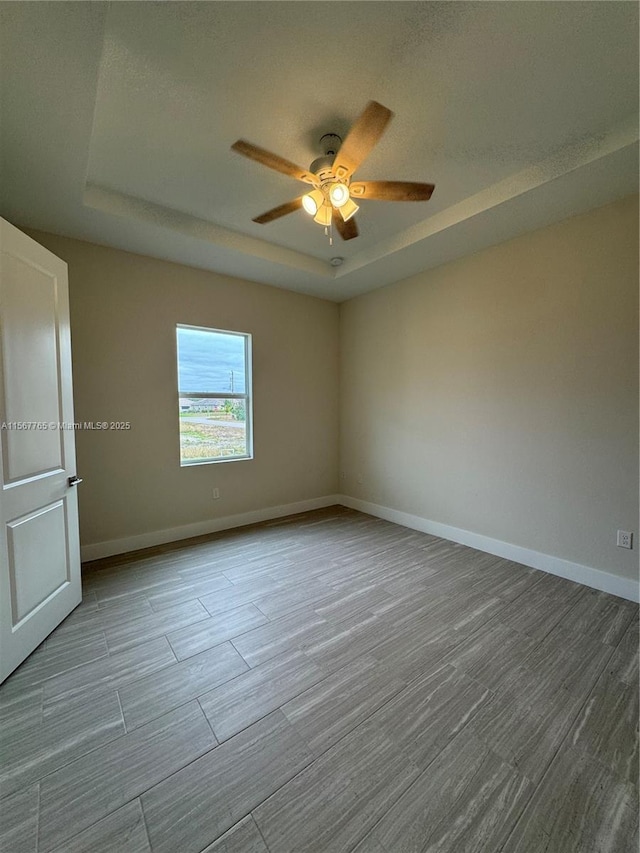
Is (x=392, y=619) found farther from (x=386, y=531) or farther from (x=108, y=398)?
(x=108, y=398)

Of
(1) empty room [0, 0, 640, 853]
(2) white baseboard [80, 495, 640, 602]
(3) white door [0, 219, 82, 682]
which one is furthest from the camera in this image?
(2) white baseboard [80, 495, 640, 602]

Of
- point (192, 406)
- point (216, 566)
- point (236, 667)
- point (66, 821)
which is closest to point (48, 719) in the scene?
point (66, 821)

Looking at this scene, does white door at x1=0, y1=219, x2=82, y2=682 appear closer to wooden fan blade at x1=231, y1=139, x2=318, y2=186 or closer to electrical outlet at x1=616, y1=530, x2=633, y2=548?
wooden fan blade at x1=231, y1=139, x2=318, y2=186

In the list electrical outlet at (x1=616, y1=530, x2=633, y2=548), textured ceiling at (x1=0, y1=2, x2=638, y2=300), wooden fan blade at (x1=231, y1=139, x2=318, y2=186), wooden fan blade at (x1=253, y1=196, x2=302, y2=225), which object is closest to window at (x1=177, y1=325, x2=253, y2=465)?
textured ceiling at (x1=0, y1=2, x2=638, y2=300)

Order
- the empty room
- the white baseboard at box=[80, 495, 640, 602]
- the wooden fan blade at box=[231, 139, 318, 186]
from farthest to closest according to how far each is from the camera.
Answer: the white baseboard at box=[80, 495, 640, 602], the wooden fan blade at box=[231, 139, 318, 186], the empty room

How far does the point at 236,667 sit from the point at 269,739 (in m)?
0.44

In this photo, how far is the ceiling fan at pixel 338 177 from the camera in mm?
1618

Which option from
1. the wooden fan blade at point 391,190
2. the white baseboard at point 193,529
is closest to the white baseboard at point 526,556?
the white baseboard at point 193,529

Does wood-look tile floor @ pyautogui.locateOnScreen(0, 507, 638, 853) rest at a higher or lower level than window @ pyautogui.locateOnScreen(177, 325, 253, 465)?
lower

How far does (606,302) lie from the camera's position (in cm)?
243

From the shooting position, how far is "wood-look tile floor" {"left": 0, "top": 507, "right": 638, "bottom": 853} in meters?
1.08

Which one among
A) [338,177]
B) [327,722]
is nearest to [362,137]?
[338,177]

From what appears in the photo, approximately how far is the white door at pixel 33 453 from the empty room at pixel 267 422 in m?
0.02

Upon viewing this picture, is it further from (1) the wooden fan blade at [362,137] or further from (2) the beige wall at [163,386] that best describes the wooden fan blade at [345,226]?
(2) the beige wall at [163,386]
